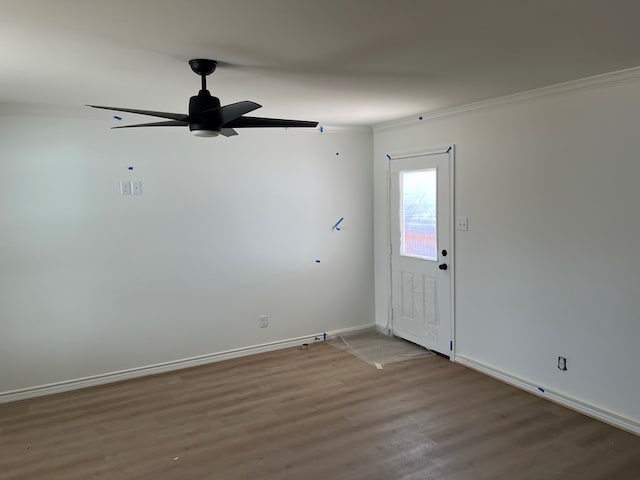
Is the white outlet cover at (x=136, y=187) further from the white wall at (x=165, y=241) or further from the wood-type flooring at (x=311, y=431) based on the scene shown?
the wood-type flooring at (x=311, y=431)

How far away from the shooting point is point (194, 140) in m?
4.32

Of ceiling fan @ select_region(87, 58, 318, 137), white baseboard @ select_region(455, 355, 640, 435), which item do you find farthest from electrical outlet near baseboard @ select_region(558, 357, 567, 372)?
ceiling fan @ select_region(87, 58, 318, 137)

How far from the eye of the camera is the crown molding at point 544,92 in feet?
9.79

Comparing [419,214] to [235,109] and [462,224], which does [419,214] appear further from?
[235,109]

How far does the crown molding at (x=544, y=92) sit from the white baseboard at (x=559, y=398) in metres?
2.23

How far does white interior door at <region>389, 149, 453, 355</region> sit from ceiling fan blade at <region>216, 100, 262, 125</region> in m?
2.53

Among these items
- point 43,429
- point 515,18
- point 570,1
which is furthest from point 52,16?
point 43,429

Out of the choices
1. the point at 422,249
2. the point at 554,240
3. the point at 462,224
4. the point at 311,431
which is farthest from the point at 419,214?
the point at 311,431

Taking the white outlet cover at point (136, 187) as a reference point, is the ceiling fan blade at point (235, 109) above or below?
above

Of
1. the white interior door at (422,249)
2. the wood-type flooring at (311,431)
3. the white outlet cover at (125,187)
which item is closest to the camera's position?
the wood-type flooring at (311,431)

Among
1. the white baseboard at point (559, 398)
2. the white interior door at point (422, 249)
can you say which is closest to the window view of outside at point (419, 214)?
the white interior door at point (422, 249)

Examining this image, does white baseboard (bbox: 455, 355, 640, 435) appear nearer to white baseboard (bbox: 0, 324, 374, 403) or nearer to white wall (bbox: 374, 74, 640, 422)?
white wall (bbox: 374, 74, 640, 422)

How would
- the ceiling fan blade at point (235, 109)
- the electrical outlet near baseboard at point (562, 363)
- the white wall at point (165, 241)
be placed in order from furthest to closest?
the white wall at point (165, 241) → the electrical outlet near baseboard at point (562, 363) → the ceiling fan blade at point (235, 109)

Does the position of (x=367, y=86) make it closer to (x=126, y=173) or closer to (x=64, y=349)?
(x=126, y=173)
